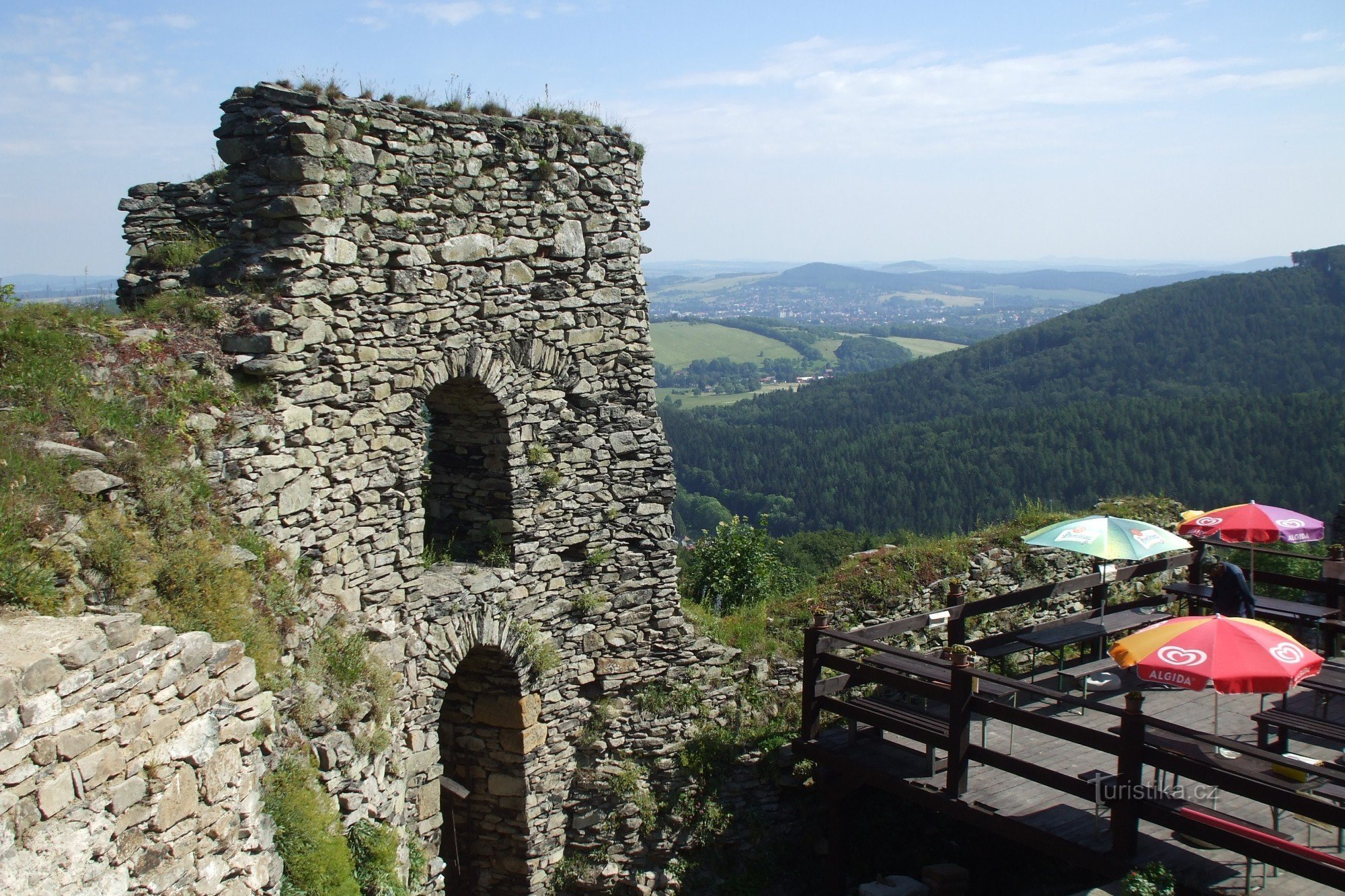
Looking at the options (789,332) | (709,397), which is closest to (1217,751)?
(709,397)

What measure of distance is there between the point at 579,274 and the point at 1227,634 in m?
6.65

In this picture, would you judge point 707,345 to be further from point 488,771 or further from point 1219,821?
point 1219,821

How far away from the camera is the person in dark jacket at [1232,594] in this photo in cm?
1055

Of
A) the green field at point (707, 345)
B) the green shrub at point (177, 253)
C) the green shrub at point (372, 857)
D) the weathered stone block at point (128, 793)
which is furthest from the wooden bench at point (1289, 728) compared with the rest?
the green field at point (707, 345)

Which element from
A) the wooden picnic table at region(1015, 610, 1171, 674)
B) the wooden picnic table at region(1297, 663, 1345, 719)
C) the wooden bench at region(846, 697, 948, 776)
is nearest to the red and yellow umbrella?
the wooden picnic table at region(1297, 663, 1345, 719)

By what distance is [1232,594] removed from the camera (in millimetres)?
10602

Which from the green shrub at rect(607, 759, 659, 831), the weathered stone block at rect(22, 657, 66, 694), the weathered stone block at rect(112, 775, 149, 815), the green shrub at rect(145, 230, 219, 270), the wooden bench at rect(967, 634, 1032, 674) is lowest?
the green shrub at rect(607, 759, 659, 831)

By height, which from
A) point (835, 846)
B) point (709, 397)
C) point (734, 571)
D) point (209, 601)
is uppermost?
point (209, 601)

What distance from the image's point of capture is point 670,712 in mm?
10891

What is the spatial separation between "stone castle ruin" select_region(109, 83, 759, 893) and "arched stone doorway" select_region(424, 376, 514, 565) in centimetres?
3

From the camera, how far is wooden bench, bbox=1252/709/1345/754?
7.80 metres

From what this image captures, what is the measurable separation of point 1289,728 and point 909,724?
9.89 feet

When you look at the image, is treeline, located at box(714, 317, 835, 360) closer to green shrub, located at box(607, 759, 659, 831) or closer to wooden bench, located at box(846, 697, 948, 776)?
green shrub, located at box(607, 759, 659, 831)

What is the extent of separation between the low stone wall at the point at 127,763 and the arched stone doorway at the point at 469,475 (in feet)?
14.3
